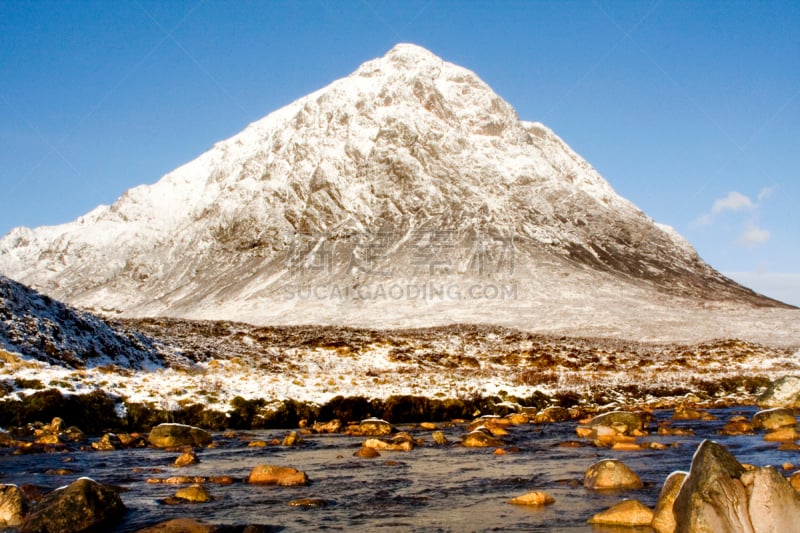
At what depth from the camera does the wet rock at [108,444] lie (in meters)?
20.4

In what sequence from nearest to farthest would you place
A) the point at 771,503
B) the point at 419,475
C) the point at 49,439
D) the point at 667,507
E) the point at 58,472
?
1. the point at 771,503
2. the point at 667,507
3. the point at 58,472
4. the point at 419,475
5. the point at 49,439

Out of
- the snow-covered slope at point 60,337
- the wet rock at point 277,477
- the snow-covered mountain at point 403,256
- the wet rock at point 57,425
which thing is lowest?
the wet rock at point 277,477

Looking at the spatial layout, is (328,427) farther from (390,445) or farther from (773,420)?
(773,420)

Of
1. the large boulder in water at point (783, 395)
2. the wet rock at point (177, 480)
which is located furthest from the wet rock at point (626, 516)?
the large boulder in water at point (783, 395)

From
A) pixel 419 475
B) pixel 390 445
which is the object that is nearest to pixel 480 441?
pixel 390 445

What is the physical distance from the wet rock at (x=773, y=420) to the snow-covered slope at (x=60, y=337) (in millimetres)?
31943

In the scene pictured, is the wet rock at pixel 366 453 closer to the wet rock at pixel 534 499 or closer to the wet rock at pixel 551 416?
the wet rock at pixel 534 499

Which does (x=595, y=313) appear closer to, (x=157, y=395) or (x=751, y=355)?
(x=751, y=355)

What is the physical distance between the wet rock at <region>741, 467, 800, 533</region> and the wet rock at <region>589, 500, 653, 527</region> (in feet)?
6.89

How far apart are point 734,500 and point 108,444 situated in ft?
59.1

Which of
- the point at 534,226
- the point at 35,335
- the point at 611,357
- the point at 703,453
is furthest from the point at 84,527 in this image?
the point at 534,226

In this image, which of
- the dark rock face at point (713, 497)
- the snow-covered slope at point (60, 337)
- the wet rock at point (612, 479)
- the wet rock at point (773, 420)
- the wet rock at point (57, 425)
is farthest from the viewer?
the snow-covered slope at point (60, 337)

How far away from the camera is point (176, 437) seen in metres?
21.7

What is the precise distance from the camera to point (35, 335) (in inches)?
1401
